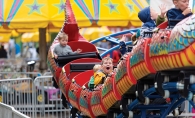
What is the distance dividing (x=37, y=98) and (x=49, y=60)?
171cm

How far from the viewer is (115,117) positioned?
892 centimetres

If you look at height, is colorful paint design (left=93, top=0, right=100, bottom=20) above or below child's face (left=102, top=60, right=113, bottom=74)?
above

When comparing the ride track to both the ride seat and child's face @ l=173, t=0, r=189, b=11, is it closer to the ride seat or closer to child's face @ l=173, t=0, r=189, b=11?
child's face @ l=173, t=0, r=189, b=11

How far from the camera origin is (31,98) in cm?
1455

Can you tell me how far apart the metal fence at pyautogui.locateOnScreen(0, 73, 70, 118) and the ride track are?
314cm

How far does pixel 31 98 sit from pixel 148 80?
7.42m

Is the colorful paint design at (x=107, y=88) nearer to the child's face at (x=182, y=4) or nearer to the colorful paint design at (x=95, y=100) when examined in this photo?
the colorful paint design at (x=95, y=100)

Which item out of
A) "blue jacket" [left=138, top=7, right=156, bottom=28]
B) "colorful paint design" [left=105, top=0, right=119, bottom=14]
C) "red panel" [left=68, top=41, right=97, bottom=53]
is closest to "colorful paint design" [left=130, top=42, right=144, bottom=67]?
"blue jacket" [left=138, top=7, right=156, bottom=28]

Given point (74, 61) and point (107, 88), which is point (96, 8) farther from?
point (107, 88)

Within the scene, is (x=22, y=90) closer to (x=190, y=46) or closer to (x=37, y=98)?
(x=37, y=98)

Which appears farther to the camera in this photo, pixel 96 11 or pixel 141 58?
pixel 96 11

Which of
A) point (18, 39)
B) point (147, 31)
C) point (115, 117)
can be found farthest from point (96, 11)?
point (18, 39)

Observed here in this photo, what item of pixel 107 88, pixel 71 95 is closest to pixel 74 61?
pixel 71 95

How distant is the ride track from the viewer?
627 centimetres
